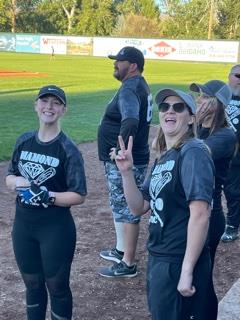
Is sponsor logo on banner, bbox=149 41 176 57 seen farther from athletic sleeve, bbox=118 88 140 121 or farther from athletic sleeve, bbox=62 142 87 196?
athletic sleeve, bbox=62 142 87 196

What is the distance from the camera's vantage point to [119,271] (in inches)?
210

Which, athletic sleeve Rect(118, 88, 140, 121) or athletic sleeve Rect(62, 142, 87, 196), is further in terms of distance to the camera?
athletic sleeve Rect(118, 88, 140, 121)

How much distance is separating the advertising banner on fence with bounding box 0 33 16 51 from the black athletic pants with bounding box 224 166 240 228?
54.5m

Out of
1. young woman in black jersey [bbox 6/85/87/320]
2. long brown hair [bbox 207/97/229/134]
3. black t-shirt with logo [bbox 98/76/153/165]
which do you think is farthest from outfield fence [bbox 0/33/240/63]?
young woman in black jersey [bbox 6/85/87/320]

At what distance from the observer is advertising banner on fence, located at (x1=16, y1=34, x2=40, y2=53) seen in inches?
2254

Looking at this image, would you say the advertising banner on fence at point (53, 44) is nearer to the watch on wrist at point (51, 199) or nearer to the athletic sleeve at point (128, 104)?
the athletic sleeve at point (128, 104)

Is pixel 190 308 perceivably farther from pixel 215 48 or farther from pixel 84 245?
pixel 215 48

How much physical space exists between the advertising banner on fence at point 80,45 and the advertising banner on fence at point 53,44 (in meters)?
0.50

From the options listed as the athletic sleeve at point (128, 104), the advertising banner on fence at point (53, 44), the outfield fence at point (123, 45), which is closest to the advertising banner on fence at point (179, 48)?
the outfield fence at point (123, 45)

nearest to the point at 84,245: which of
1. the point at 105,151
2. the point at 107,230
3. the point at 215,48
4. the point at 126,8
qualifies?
the point at 107,230

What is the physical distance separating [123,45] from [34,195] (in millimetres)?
51263

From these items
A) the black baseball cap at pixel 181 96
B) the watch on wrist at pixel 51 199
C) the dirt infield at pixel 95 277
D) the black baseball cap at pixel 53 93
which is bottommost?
the dirt infield at pixel 95 277

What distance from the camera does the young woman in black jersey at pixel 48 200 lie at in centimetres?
376

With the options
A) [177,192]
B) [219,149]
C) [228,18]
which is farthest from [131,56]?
[228,18]
